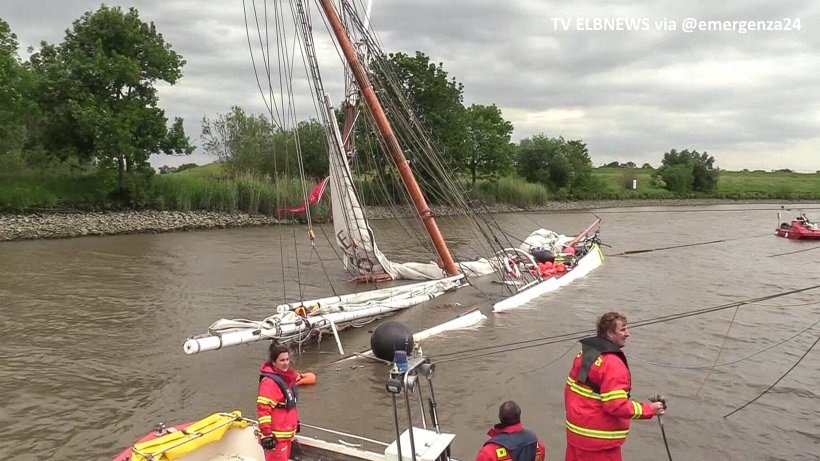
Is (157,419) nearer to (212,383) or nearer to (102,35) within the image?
(212,383)

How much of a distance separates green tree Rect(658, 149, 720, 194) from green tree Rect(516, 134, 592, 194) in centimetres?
1811

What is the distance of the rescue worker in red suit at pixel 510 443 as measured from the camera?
550 centimetres

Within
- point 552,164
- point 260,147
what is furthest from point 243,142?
point 552,164

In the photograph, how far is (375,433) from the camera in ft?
32.9

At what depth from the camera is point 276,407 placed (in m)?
6.65

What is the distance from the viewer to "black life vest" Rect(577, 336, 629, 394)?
17.7 ft

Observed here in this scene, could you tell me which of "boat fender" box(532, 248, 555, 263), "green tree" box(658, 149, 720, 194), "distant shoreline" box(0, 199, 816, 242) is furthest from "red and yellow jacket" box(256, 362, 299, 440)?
"green tree" box(658, 149, 720, 194)

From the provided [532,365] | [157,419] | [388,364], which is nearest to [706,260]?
[532,365]

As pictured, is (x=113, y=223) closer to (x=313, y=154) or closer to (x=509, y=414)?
(x=313, y=154)

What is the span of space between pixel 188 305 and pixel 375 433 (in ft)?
38.1

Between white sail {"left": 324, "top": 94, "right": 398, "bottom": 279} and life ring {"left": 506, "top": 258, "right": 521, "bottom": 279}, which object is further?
life ring {"left": 506, "top": 258, "right": 521, "bottom": 279}

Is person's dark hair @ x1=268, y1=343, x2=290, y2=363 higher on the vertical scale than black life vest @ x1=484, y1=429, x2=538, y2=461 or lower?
higher

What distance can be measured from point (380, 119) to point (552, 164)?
70.0m

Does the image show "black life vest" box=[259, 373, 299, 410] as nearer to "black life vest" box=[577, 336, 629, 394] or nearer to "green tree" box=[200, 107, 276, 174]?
"black life vest" box=[577, 336, 629, 394]
